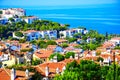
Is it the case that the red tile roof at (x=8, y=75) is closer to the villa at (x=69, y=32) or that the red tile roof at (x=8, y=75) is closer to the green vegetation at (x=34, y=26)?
the green vegetation at (x=34, y=26)

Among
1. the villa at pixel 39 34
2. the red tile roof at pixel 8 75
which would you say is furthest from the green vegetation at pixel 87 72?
the villa at pixel 39 34

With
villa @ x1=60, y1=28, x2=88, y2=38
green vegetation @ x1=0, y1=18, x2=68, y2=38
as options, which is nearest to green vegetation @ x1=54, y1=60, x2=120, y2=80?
green vegetation @ x1=0, y1=18, x2=68, y2=38

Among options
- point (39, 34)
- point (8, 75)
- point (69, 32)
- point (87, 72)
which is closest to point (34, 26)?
point (39, 34)

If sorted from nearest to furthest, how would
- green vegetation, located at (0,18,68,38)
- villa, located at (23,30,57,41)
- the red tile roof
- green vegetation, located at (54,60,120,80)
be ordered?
green vegetation, located at (54,60,120,80) < the red tile roof < villa, located at (23,30,57,41) < green vegetation, located at (0,18,68,38)

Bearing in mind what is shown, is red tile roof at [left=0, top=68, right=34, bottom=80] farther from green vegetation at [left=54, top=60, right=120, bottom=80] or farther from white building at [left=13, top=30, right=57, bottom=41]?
white building at [left=13, top=30, right=57, bottom=41]

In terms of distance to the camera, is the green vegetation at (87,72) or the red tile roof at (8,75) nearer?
the green vegetation at (87,72)

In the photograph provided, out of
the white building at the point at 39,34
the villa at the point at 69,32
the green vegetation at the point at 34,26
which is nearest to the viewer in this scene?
the white building at the point at 39,34

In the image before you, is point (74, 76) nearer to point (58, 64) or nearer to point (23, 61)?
point (58, 64)

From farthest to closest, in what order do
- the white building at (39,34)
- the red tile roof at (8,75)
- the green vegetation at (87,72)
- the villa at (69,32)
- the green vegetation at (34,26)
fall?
the villa at (69,32) → the green vegetation at (34,26) → the white building at (39,34) → the red tile roof at (8,75) → the green vegetation at (87,72)
